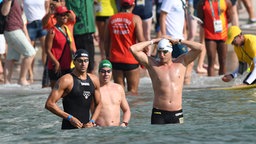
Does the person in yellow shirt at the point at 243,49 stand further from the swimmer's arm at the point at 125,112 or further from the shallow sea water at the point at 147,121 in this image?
the swimmer's arm at the point at 125,112

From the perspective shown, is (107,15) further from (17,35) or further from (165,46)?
(165,46)

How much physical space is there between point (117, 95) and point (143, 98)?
3.34 m

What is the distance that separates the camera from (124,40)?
17375 mm

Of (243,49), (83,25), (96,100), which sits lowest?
(96,100)

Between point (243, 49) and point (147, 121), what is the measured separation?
2.63m

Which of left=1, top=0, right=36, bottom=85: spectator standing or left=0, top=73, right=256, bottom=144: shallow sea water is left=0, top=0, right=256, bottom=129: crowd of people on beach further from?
left=0, top=73, right=256, bottom=144: shallow sea water

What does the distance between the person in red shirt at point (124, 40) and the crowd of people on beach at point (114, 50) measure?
15 millimetres

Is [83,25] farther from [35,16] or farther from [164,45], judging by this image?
[164,45]

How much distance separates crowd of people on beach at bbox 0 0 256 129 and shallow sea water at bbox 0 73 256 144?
238 millimetres

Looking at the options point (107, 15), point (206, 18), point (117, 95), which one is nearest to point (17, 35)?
point (107, 15)

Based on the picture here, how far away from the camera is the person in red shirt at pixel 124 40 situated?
677 inches

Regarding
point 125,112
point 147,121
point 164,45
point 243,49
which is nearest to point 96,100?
point 125,112

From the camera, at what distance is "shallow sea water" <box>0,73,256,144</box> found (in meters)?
13.5

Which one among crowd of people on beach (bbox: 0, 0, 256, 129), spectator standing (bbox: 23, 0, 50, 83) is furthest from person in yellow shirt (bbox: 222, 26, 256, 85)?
spectator standing (bbox: 23, 0, 50, 83)
